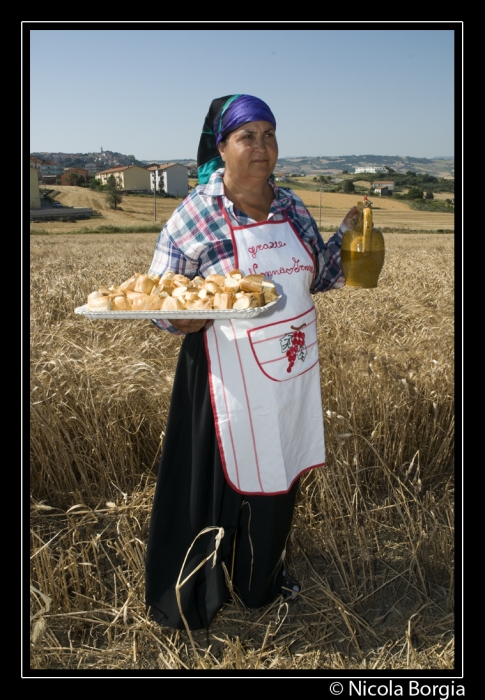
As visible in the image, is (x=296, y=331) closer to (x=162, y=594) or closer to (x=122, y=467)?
(x=162, y=594)

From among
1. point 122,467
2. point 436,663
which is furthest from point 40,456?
point 436,663

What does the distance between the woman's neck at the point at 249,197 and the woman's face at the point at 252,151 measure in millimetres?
35

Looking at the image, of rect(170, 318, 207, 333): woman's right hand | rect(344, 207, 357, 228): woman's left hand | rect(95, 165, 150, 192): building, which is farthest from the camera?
rect(95, 165, 150, 192): building

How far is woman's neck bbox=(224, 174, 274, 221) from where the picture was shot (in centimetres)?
188

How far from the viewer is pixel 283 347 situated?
1.84 m

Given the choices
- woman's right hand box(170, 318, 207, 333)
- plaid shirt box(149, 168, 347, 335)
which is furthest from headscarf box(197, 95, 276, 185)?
woman's right hand box(170, 318, 207, 333)

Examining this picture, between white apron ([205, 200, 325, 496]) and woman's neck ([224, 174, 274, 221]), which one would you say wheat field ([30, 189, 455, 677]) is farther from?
woman's neck ([224, 174, 274, 221])

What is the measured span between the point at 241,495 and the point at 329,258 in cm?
94

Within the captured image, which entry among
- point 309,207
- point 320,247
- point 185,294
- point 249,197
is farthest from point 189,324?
point 309,207

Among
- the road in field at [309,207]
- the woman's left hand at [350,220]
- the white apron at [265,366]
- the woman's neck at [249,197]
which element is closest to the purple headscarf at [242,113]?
the woman's neck at [249,197]

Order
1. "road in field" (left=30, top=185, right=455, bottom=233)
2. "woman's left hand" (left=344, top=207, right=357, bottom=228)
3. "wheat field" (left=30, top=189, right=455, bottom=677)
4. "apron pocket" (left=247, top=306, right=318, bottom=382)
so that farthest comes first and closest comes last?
"road in field" (left=30, top=185, right=455, bottom=233) < "woman's left hand" (left=344, top=207, right=357, bottom=228) < "wheat field" (left=30, top=189, right=455, bottom=677) < "apron pocket" (left=247, top=306, right=318, bottom=382)

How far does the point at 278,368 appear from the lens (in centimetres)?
184

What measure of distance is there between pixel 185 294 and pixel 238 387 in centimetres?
39
